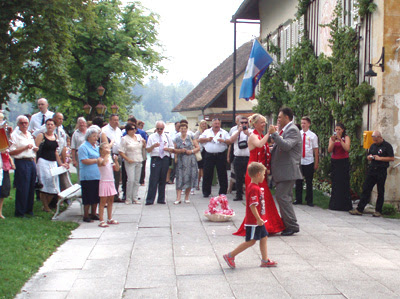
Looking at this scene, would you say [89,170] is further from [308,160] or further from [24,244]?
[308,160]

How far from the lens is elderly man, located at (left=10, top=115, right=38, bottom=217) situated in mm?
9820

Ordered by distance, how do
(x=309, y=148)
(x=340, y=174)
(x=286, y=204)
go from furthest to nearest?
(x=309, y=148)
(x=340, y=174)
(x=286, y=204)

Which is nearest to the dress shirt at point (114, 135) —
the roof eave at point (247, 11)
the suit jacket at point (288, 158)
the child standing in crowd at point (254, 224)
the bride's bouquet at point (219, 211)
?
the bride's bouquet at point (219, 211)

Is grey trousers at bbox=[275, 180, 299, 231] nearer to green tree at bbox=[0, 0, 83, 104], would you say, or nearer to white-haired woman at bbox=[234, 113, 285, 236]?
white-haired woman at bbox=[234, 113, 285, 236]

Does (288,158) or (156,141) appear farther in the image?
(156,141)

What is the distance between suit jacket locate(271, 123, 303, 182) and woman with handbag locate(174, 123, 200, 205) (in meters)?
4.09

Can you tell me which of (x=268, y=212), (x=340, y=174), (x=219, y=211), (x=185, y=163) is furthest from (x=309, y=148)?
(x=268, y=212)

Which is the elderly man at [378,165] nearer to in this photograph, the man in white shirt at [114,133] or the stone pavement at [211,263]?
the stone pavement at [211,263]

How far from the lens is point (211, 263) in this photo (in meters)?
6.69

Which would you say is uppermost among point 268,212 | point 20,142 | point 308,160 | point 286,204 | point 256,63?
point 256,63

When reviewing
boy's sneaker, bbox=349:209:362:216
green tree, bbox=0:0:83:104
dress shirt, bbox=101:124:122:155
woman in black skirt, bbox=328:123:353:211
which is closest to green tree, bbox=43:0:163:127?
green tree, bbox=0:0:83:104

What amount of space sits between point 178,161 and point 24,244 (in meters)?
5.60

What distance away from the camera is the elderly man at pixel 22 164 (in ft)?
32.2

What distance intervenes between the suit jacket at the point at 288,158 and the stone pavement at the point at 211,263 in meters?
0.98
